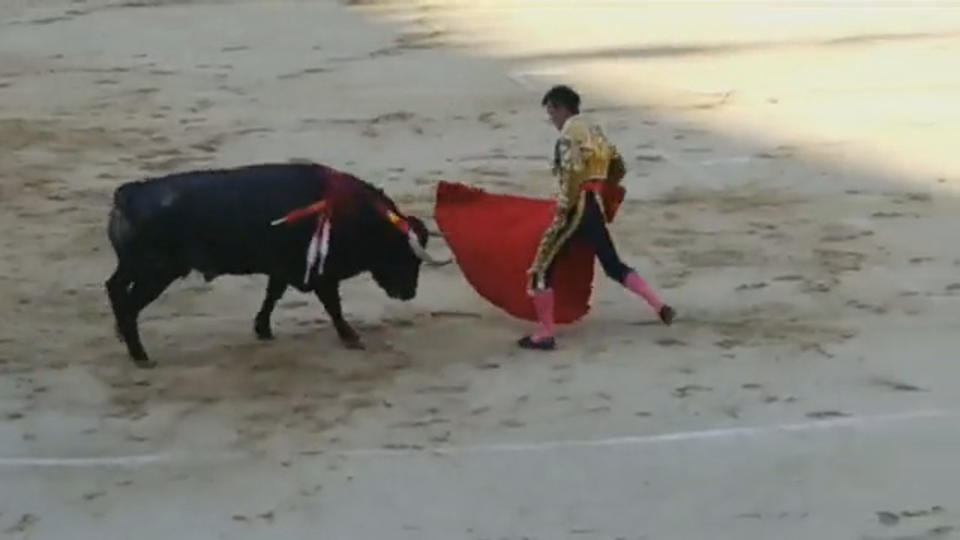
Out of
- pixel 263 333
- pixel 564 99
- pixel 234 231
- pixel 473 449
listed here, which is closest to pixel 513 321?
pixel 263 333

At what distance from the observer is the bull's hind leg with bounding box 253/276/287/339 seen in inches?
300

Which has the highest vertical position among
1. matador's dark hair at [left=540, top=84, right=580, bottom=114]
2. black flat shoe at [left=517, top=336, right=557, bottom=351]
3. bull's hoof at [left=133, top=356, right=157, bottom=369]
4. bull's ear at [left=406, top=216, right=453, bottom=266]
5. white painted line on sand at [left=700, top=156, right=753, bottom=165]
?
matador's dark hair at [left=540, top=84, right=580, bottom=114]

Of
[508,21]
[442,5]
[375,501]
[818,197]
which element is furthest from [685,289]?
[442,5]

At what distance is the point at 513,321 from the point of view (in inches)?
318

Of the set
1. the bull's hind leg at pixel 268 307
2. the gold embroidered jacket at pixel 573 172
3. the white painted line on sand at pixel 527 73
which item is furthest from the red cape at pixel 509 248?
the white painted line on sand at pixel 527 73

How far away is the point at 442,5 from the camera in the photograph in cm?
1745

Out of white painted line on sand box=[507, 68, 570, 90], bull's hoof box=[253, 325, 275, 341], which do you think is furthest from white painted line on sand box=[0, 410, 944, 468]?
white painted line on sand box=[507, 68, 570, 90]

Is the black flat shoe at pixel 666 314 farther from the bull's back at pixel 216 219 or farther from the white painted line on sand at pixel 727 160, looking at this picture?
the white painted line on sand at pixel 727 160

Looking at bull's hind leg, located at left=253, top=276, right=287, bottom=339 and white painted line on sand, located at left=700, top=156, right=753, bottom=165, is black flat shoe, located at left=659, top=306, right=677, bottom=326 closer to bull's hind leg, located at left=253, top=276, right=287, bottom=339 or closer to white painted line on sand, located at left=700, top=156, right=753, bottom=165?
bull's hind leg, located at left=253, top=276, right=287, bottom=339

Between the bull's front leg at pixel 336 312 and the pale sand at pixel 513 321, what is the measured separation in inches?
3.1

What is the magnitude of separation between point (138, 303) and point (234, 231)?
0.45 meters

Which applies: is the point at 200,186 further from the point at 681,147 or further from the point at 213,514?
the point at 681,147

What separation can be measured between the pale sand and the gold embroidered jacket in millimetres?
370

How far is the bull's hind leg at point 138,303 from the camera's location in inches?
288
